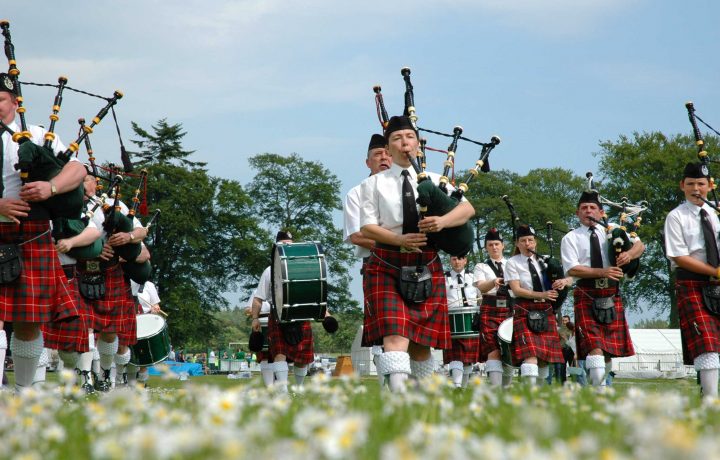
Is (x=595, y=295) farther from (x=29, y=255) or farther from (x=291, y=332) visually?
(x=29, y=255)

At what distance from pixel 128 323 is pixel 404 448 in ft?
26.7

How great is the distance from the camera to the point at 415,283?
540cm

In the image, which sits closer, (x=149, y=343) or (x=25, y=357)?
(x=25, y=357)

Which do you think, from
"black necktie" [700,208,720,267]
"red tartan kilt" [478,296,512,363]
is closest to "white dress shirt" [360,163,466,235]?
"black necktie" [700,208,720,267]

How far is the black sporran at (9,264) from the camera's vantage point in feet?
16.6

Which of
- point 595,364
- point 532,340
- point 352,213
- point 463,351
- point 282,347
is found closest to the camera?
point 352,213

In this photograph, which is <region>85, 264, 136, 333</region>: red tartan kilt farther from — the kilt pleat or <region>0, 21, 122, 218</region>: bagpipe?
<region>0, 21, 122, 218</region>: bagpipe

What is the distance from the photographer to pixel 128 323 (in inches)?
376

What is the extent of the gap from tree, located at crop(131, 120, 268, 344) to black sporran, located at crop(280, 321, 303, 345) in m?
27.4

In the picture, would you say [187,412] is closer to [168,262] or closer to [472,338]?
[472,338]

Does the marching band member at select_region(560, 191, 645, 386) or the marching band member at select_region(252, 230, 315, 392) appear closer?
the marching band member at select_region(560, 191, 645, 386)

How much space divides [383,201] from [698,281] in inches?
97.1

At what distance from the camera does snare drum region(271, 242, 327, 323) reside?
27.9 ft

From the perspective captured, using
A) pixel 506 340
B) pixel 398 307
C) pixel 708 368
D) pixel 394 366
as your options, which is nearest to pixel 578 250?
pixel 506 340
